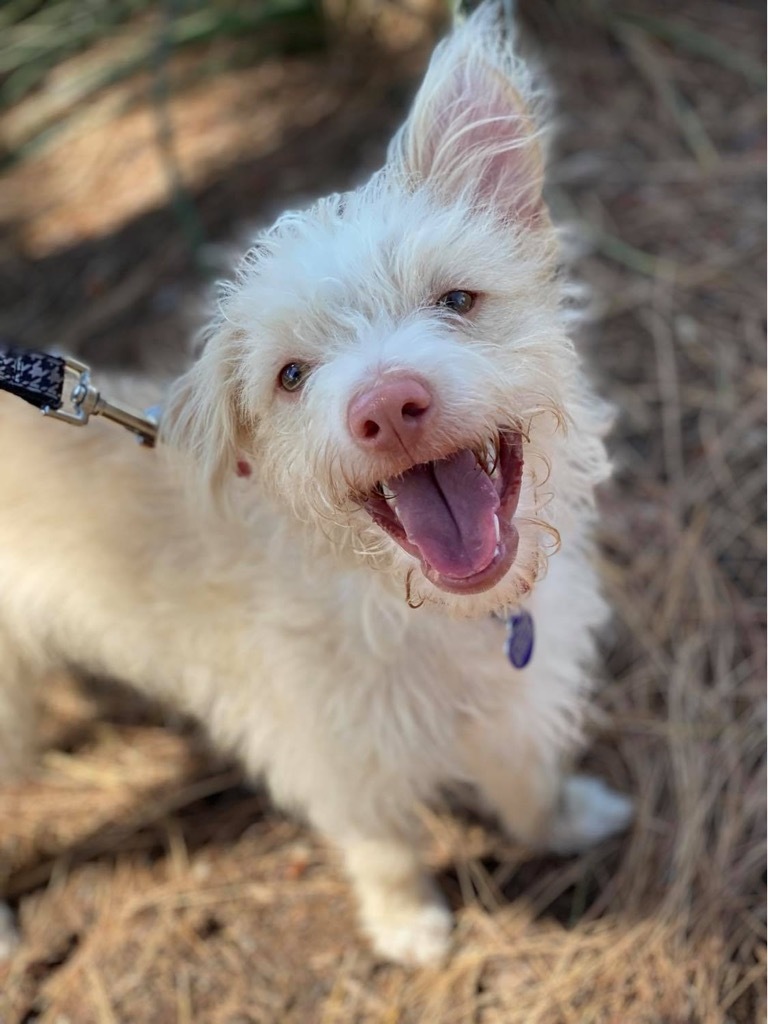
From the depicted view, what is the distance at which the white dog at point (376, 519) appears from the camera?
1690 mm

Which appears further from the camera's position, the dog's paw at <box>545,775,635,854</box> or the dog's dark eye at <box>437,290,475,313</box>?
the dog's paw at <box>545,775,635,854</box>

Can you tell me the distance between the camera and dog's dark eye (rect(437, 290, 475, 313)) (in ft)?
5.79

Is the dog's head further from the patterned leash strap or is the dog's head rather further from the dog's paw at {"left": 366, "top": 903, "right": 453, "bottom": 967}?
the dog's paw at {"left": 366, "top": 903, "right": 453, "bottom": 967}

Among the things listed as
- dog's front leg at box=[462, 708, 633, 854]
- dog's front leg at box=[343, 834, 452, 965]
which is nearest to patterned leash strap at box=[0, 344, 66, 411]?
dog's front leg at box=[462, 708, 633, 854]

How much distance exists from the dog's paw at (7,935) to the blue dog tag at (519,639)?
1.81 metres

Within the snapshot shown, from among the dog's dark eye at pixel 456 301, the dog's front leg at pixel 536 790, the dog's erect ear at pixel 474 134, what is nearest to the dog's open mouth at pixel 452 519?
the dog's dark eye at pixel 456 301

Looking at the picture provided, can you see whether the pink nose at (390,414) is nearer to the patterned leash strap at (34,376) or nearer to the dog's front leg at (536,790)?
the patterned leash strap at (34,376)

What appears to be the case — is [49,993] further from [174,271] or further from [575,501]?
[174,271]

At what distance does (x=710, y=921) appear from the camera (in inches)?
93.6

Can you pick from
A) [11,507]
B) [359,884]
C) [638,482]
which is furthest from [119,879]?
[638,482]

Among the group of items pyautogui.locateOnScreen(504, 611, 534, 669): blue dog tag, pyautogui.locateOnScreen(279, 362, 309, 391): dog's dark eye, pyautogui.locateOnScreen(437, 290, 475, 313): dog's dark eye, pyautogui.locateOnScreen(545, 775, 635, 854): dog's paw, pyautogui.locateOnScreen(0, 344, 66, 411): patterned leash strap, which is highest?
pyautogui.locateOnScreen(437, 290, 475, 313): dog's dark eye

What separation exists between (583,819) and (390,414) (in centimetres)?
168

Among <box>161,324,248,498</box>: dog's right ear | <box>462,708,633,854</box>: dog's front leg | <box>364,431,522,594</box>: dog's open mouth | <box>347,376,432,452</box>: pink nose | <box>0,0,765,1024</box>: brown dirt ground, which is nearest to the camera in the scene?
<box>347,376,432,452</box>: pink nose

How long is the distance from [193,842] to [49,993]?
0.56 metres
